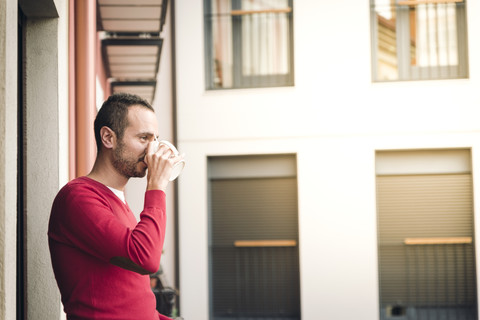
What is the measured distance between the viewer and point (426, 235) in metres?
9.41

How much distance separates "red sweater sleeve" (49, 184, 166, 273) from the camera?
180 cm

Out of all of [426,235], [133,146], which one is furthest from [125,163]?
[426,235]

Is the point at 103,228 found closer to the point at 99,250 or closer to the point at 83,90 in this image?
the point at 99,250

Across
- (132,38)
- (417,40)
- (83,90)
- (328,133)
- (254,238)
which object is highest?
(417,40)

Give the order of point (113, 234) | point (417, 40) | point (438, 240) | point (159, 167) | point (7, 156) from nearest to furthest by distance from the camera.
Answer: point (7, 156) → point (113, 234) → point (159, 167) → point (438, 240) → point (417, 40)

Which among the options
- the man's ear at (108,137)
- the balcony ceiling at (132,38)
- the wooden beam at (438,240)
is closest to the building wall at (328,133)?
the wooden beam at (438,240)

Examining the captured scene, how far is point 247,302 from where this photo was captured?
9789 mm

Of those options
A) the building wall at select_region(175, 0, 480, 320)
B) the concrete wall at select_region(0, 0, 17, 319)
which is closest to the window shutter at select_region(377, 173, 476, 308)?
the building wall at select_region(175, 0, 480, 320)

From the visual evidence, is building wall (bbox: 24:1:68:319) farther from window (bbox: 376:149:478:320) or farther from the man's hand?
window (bbox: 376:149:478:320)

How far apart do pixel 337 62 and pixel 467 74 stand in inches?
70.6

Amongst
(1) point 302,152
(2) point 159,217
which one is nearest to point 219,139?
(1) point 302,152

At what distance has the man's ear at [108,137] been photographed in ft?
6.82

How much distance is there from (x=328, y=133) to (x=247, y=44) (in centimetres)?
176

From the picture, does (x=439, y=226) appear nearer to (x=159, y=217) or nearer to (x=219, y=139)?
(x=219, y=139)
